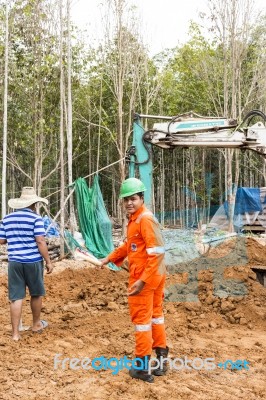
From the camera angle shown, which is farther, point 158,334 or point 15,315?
point 15,315

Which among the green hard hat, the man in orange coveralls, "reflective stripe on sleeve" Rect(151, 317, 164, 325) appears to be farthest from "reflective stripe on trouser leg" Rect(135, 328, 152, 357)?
the green hard hat

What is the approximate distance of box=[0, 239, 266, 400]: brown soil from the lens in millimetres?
3795

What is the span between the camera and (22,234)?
16.6ft

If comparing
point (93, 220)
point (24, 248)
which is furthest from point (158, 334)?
point (93, 220)

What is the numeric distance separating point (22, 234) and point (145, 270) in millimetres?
1803

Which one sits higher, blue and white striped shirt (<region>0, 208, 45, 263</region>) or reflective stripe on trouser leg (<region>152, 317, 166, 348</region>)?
blue and white striped shirt (<region>0, 208, 45, 263</region>)

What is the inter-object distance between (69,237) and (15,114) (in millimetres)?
6671

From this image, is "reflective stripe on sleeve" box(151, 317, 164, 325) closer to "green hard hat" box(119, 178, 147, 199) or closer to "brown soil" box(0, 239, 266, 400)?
"brown soil" box(0, 239, 266, 400)

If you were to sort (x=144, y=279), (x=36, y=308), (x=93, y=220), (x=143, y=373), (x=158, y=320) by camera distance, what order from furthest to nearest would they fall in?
(x=93, y=220) → (x=36, y=308) → (x=158, y=320) → (x=143, y=373) → (x=144, y=279)

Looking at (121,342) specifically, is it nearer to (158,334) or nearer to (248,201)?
(158,334)

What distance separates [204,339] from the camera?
5312 mm

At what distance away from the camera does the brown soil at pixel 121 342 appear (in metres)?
3.79

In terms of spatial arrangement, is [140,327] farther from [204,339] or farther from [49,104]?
[49,104]

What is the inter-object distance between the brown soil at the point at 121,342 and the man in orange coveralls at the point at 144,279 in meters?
0.25
